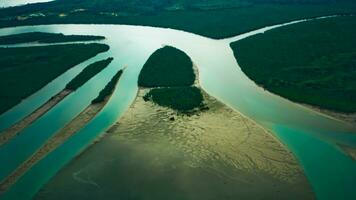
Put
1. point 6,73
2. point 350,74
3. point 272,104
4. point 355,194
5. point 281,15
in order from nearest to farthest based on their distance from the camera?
point 355,194
point 272,104
point 350,74
point 6,73
point 281,15

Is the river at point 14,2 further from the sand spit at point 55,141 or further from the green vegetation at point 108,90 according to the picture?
the sand spit at point 55,141

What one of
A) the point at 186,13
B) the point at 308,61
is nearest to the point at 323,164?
the point at 308,61

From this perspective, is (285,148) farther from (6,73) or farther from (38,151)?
(6,73)

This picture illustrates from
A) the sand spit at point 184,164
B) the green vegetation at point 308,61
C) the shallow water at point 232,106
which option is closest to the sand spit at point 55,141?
the shallow water at point 232,106

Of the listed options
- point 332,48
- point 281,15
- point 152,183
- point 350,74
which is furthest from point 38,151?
point 281,15

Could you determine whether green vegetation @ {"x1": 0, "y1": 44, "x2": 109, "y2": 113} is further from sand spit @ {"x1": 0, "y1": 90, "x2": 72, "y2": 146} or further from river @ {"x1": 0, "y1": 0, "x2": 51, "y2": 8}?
river @ {"x1": 0, "y1": 0, "x2": 51, "y2": 8}

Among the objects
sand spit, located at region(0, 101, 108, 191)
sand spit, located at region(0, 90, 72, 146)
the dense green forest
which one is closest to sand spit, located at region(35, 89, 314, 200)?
sand spit, located at region(0, 101, 108, 191)
